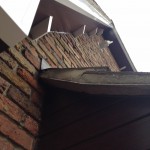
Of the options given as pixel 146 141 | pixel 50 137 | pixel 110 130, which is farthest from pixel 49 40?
pixel 146 141

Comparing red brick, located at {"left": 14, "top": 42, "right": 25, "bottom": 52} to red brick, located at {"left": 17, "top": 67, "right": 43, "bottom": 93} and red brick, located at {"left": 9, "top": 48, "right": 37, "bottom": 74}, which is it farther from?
red brick, located at {"left": 17, "top": 67, "right": 43, "bottom": 93}

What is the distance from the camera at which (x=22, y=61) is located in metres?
1.52

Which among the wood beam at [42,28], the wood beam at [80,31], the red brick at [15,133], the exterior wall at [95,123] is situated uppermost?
the wood beam at [42,28]

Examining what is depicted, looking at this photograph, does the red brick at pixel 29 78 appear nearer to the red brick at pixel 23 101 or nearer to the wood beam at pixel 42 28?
the red brick at pixel 23 101

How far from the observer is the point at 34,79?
1582 mm

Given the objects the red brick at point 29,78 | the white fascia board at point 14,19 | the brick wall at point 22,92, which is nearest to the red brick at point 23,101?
the brick wall at point 22,92

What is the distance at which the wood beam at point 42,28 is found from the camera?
144 cm

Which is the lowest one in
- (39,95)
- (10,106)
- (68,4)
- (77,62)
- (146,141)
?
(77,62)

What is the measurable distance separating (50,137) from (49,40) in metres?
0.95

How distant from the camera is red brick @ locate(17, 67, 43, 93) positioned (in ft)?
4.81

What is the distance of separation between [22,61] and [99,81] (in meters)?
0.50

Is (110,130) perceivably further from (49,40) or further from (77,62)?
(77,62)

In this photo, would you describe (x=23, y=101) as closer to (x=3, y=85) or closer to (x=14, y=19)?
(x=3, y=85)

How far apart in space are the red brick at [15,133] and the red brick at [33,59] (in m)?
0.49
